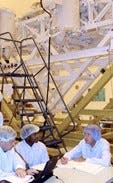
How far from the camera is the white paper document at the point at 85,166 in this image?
2726 millimetres

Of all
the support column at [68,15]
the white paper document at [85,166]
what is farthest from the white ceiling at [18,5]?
the white paper document at [85,166]

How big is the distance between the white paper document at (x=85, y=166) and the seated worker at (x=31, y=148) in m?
0.49

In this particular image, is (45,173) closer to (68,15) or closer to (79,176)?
(79,176)

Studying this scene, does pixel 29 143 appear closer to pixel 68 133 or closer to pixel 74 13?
pixel 68 133

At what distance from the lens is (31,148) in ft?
11.1

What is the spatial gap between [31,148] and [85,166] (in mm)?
778

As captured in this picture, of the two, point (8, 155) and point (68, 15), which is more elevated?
point (68, 15)

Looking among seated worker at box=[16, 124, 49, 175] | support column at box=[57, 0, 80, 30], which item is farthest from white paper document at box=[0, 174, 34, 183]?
support column at box=[57, 0, 80, 30]

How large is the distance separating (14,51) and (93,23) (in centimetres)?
183

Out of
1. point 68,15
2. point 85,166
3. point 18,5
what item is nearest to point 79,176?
point 85,166

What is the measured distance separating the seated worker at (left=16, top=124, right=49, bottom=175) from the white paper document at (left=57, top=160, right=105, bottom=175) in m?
0.49

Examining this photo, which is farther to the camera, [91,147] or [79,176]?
[91,147]

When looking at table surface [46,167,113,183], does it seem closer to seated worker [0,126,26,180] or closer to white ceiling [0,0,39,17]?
seated worker [0,126,26,180]

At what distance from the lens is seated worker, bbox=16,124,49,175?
10.8 feet
